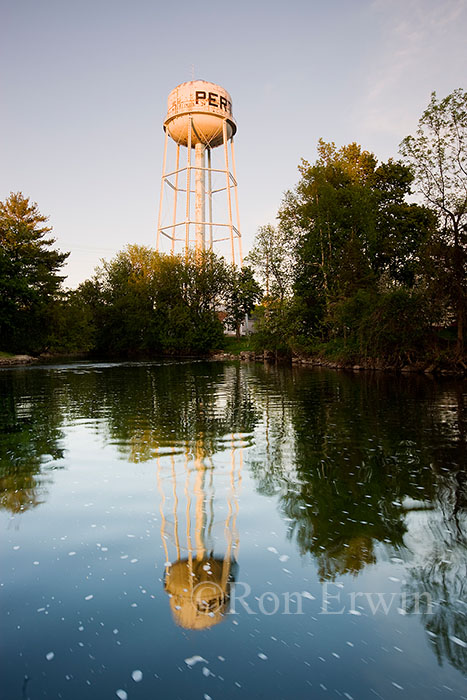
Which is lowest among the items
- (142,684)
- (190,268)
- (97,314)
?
(142,684)

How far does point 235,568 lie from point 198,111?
47035mm

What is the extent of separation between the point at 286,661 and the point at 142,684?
0.80 meters

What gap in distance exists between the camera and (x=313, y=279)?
39.2 m

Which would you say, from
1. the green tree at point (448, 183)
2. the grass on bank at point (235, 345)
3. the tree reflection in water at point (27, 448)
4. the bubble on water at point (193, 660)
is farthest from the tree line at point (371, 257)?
the bubble on water at point (193, 660)

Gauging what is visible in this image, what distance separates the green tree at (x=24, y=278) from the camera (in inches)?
1635

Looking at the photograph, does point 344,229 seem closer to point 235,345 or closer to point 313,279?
point 313,279

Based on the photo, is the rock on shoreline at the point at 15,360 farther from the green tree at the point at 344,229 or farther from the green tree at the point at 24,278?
the green tree at the point at 344,229

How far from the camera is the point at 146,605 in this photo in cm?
318

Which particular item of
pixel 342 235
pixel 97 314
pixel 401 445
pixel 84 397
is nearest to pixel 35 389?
pixel 84 397

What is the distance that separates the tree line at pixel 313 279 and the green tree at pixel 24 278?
132 millimetres

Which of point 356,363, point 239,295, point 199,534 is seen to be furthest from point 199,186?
point 199,534

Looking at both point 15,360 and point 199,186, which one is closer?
point 15,360

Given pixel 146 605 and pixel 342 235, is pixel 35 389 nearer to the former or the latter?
pixel 146 605

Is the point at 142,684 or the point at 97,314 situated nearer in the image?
the point at 142,684
